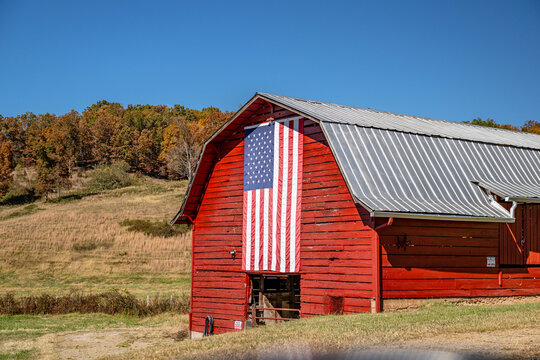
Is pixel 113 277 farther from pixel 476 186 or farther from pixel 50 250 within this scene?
pixel 476 186

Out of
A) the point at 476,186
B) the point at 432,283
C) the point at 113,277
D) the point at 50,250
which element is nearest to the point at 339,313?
the point at 432,283

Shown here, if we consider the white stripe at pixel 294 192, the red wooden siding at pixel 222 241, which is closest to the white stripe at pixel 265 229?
the white stripe at pixel 294 192

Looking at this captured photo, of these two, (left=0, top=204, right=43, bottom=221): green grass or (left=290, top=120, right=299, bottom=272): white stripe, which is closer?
(left=290, top=120, right=299, bottom=272): white stripe

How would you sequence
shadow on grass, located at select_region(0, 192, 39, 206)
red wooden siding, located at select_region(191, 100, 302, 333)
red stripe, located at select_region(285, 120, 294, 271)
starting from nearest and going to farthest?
red stripe, located at select_region(285, 120, 294, 271), red wooden siding, located at select_region(191, 100, 302, 333), shadow on grass, located at select_region(0, 192, 39, 206)

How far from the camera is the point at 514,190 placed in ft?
63.8

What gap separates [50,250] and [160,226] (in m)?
10.1

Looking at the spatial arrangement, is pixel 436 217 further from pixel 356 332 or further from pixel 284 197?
pixel 356 332

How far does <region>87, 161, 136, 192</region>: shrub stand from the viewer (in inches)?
3853

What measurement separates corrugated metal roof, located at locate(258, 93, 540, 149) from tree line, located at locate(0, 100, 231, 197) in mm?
77022

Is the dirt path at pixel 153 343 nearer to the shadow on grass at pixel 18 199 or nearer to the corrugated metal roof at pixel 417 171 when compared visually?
the corrugated metal roof at pixel 417 171

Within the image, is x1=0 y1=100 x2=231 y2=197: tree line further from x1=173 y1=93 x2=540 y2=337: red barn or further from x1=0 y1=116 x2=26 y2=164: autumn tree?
x1=173 y1=93 x2=540 y2=337: red barn

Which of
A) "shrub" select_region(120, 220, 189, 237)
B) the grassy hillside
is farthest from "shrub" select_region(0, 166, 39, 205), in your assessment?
"shrub" select_region(120, 220, 189, 237)

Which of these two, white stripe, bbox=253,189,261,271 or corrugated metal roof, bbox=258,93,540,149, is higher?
corrugated metal roof, bbox=258,93,540,149

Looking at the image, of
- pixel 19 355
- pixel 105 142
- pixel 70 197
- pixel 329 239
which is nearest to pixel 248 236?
pixel 329 239
